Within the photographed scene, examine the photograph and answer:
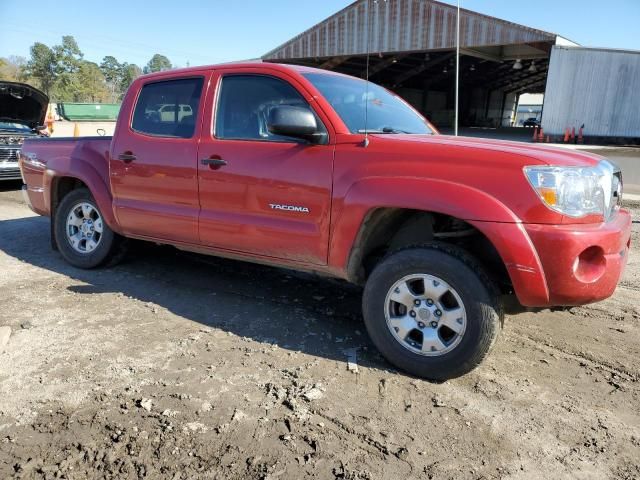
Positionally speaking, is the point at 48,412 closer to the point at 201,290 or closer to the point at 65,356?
the point at 65,356

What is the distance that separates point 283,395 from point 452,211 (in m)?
1.44

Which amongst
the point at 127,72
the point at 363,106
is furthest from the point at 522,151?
the point at 127,72

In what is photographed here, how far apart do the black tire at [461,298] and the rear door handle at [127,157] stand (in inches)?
98.3

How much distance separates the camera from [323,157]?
3.32 meters

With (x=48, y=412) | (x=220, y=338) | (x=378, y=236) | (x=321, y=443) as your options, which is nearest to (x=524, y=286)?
(x=378, y=236)

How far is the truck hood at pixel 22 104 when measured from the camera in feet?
31.4

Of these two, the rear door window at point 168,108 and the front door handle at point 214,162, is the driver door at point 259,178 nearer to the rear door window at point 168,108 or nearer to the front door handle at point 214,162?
the front door handle at point 214,162

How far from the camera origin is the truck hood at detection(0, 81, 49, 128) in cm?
958

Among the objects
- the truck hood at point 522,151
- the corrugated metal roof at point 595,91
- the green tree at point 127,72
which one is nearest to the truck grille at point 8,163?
the truck hood at point 522,151

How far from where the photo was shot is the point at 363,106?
3811 mm

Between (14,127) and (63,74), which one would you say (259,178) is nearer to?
(14,127)

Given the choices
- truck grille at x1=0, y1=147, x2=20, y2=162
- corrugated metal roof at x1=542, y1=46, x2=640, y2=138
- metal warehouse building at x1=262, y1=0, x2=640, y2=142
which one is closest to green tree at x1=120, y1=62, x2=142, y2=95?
metal warehouse building at x1=262, y1=0, x2=640, y2=142

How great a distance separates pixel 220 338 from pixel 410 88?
46248 mm

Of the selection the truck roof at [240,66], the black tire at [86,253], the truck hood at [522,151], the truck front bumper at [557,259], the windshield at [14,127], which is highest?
the truck roof at [240,66]
